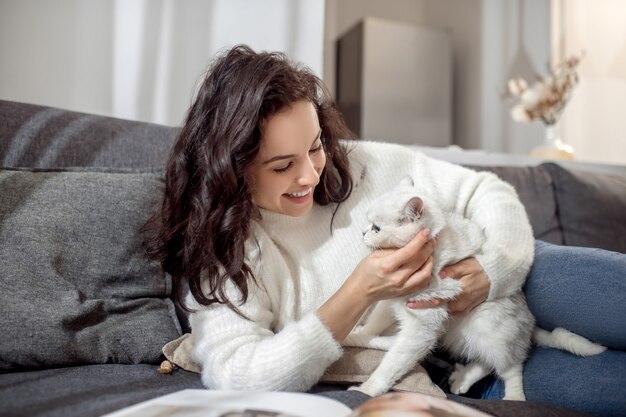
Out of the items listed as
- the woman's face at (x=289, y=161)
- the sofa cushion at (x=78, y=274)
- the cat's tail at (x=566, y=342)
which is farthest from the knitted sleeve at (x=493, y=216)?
the sofa cushion at (x=78, y=274)

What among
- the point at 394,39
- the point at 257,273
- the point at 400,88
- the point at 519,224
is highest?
the point at 394,39

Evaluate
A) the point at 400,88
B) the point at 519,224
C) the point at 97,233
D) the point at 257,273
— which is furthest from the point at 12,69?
the point at 400,88

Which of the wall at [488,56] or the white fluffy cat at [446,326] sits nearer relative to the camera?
the white fluffy cat at [446,326]

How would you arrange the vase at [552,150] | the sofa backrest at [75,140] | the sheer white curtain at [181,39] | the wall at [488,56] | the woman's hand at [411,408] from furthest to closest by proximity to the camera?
1. the wall at [488,56]
2. the vase at [552,150]
3. the sheer white curtain at [181,39]
4. the sofa backrest at [75,140]
5. the woman's hand at [411,408]

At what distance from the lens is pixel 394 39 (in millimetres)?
3764

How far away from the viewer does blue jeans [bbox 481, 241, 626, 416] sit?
103 cm

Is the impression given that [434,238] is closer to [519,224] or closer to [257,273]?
[519,224]

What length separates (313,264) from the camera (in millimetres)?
1243

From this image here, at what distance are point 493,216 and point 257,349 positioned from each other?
0.65 meters

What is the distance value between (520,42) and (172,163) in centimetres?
347

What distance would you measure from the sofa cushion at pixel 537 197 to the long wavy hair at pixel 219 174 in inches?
36.0

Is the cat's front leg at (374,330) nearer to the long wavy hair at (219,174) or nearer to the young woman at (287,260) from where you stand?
the young woman at (287,260)

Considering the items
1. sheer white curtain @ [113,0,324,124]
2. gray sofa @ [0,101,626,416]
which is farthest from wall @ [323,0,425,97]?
gray sofa @ [0,101,626,416]

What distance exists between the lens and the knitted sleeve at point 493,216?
45.9 inches
